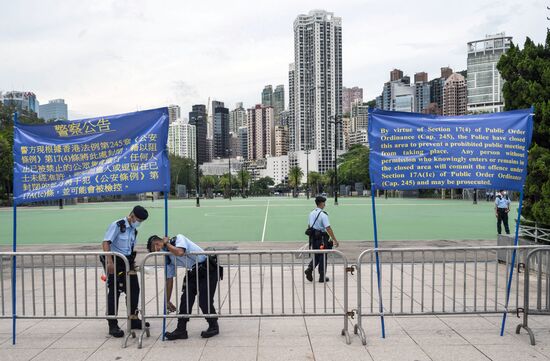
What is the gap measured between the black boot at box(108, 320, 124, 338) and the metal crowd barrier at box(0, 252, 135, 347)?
6.1 inches

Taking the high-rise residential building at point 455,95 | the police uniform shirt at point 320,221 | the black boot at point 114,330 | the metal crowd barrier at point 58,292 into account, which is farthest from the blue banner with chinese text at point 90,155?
the high-rise residential building at point 455,95

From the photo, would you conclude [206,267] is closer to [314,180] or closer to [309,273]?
[309,273]

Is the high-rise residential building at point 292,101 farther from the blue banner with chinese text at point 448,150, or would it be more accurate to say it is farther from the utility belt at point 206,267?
the utility belt at point 206,267

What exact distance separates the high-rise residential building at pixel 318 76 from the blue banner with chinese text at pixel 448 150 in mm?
150608

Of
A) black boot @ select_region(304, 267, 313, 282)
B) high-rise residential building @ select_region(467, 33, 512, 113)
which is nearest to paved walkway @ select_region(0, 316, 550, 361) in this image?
black boot @ select_region(304, 267, 313, 282)

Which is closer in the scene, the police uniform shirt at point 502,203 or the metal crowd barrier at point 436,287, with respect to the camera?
the metal crowd barrier at point 436,287

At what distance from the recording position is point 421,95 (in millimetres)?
188000

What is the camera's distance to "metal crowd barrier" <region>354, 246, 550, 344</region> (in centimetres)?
560

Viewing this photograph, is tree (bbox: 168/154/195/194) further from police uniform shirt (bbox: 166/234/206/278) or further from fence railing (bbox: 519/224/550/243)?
police uniform shirt (bbox: 166/234/206/278)

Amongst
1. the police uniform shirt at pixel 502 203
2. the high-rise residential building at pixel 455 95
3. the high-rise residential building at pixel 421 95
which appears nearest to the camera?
the police uniform shirt at pixel 502 203

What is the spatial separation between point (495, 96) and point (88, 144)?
156288mm

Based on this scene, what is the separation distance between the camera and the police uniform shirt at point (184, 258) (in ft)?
18.4

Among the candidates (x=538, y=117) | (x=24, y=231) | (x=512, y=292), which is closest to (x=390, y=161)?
(x=512, y=292)

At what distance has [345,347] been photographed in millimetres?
5270
